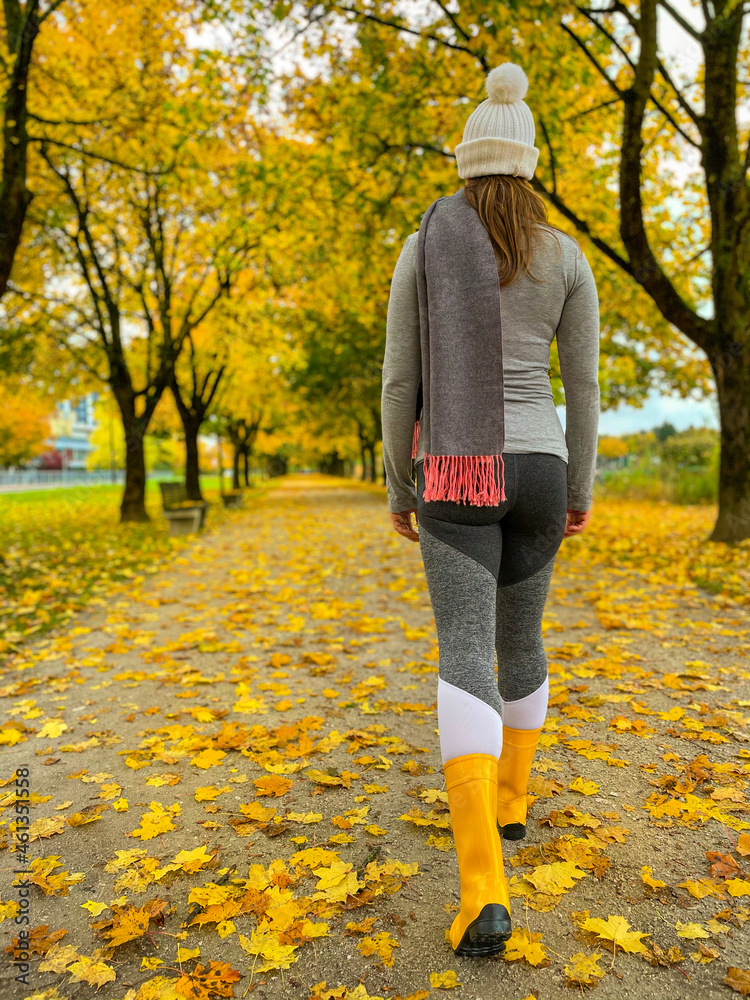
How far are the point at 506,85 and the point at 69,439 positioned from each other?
3774 inches

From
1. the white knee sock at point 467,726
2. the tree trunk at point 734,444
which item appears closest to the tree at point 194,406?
the tree trunk at point 734,444

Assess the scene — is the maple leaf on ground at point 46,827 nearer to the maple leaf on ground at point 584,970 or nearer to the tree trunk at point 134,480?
the maple leaf on ground at point 584,970

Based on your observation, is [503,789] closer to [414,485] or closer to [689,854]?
[689,854]

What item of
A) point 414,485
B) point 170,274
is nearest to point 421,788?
point 414,485

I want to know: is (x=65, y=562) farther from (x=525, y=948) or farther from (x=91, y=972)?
(x=525, y=948)

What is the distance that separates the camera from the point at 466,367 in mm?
1739

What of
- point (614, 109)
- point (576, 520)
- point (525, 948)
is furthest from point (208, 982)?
point (614, 109)

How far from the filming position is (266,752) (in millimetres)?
3062

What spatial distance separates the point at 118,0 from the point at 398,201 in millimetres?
5651

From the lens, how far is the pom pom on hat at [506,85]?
1.92 metres

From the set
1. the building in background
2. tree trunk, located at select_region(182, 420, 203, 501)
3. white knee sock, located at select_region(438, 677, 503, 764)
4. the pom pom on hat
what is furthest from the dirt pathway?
the building in background

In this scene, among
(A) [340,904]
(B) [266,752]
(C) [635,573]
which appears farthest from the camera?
(C) [635,573]

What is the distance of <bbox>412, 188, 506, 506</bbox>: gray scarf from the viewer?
1724 mm

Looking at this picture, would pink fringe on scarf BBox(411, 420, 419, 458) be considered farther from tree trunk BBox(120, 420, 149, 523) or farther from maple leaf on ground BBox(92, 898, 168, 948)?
tree trunk BBox(120, 420, 149, 523)
